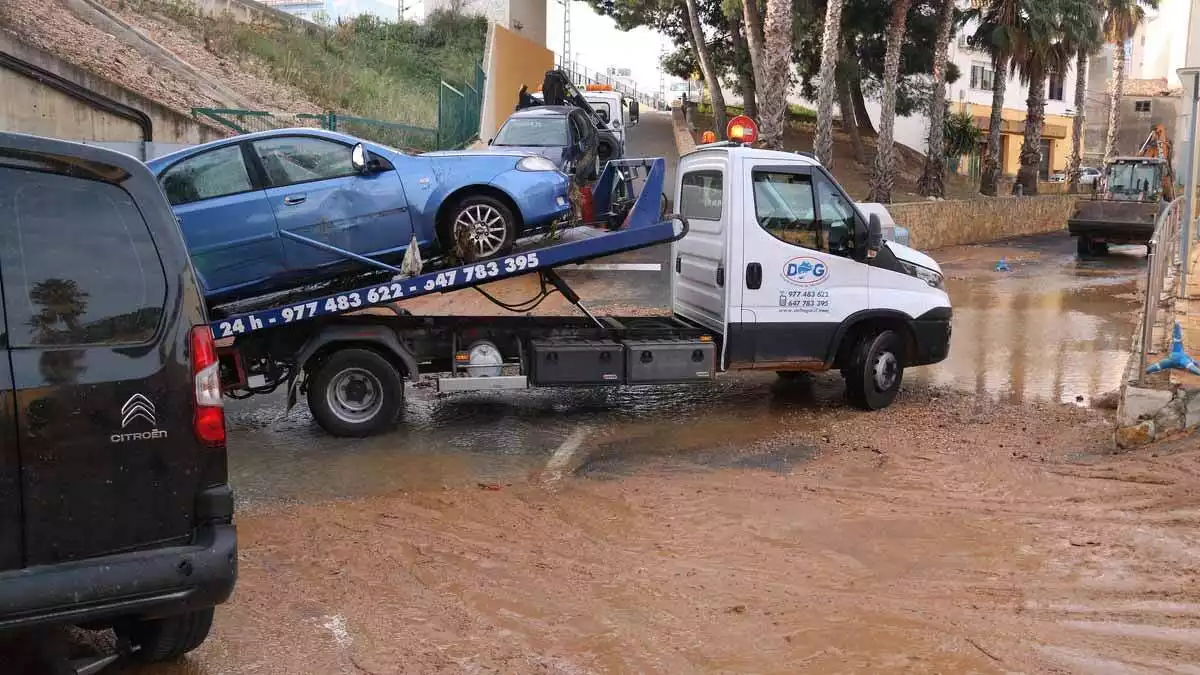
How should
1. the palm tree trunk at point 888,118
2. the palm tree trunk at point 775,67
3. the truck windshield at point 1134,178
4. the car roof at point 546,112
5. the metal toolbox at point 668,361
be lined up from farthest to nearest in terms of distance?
the truck windshield at point 1134,178 < the palm tree trunk at point 888,118 < the palm tree trunk at point 775,67 < the car roof at point 546,112 < the metal toolbox at point 668,361

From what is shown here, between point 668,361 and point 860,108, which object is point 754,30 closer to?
point 860,108

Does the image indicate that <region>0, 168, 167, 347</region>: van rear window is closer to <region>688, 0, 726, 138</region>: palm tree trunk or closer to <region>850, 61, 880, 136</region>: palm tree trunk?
<region>688, 0, 726, 138</region>: palm tree trunk

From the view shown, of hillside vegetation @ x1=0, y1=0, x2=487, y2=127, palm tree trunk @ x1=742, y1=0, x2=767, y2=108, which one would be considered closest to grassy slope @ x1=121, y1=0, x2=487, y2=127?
hillside vegetation @ x1=0, y1=0, x2=487, y2=127

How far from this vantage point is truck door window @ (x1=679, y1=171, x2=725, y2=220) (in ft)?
29.0

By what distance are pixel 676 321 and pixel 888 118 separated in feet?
55.8

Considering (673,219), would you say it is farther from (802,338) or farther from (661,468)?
(661,468)

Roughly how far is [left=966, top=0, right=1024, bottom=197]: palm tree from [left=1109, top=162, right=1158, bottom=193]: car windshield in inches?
279

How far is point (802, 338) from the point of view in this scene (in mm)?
8852

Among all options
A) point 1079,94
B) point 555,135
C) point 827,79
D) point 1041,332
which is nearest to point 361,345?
point 555,135

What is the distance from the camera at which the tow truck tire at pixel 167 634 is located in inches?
161

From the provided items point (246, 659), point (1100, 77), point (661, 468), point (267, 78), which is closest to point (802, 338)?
point (661, 468)

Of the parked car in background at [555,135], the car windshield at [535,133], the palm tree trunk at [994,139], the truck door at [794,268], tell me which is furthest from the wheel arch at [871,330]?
the palm tree trunk at [994,139]

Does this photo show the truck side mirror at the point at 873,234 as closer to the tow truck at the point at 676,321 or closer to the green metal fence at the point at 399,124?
the tow truck at the point at 676,321

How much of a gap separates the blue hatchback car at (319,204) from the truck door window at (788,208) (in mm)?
1924
